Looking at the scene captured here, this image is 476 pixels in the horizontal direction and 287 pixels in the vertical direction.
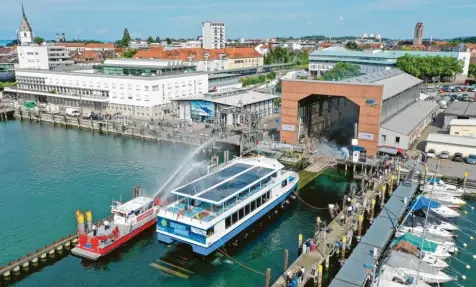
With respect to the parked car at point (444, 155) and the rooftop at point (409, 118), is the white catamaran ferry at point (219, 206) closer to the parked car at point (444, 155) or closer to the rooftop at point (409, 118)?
the rooftop at point (409, 118)

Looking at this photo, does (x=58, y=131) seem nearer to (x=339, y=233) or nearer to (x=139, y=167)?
(x=139, y=167)

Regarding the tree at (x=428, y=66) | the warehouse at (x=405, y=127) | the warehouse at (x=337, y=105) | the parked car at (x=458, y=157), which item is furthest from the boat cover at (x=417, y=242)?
the tree at (x=428, y=66)

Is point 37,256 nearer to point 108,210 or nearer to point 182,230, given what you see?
point 108,210

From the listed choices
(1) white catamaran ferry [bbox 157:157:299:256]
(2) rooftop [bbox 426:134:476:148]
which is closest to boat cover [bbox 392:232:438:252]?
(1) white catamaran ferry [bbox 157:157:299:256]

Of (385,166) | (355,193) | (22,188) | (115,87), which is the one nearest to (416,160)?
(385,166)

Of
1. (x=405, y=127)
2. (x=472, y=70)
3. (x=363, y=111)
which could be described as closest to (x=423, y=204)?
(x=363, y=111)
